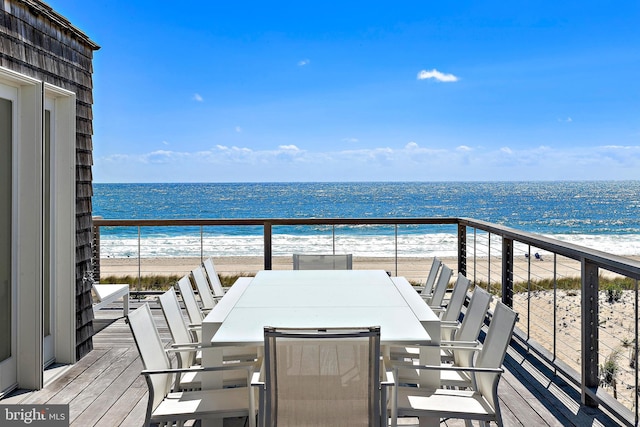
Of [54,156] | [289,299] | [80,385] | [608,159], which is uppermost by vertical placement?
[608,159]

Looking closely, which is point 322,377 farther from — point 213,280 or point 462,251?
point 462,251

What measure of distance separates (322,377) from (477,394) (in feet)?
2.90

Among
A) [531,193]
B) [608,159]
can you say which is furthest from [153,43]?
[608,159]

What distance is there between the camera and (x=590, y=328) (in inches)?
119

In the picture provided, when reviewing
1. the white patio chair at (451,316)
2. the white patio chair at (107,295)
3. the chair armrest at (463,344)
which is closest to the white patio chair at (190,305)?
the white patio chair at (451,316)

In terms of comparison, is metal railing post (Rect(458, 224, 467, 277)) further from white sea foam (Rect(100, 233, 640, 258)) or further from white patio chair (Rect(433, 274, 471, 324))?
white sea foam (Rect(100, 233, 640, 258))

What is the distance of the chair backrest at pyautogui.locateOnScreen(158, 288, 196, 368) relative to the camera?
8.94 feet

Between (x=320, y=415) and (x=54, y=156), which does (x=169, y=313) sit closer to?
(x=320, y=415)

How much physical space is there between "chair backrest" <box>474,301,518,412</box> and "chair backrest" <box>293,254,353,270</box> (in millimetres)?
2455

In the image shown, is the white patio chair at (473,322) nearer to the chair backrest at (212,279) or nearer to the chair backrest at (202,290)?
the chair backrest at (202,290)

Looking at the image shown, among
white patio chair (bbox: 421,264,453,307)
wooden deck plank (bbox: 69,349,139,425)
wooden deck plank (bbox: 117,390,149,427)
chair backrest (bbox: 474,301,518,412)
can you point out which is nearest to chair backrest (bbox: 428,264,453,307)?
white patio chair (bbox: 421,264,453,307)

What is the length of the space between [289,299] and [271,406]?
1.27 metres

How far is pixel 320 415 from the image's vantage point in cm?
199

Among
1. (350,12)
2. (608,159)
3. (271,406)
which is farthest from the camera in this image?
(608,159)
